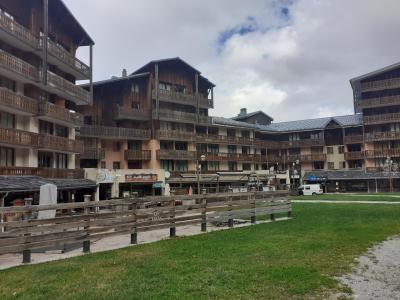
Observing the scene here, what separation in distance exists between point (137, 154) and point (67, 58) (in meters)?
22.9

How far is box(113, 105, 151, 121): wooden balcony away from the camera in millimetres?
55000

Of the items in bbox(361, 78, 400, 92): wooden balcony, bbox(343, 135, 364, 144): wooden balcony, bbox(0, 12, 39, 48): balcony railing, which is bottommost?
bbox(343, 135, 364, 144): wooden balcony

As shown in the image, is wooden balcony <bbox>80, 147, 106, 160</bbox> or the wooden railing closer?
the wooden railing

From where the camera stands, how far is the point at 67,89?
36.0 meters

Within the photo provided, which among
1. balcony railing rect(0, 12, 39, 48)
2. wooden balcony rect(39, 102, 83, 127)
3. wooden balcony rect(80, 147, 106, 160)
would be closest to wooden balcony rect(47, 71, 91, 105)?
wooden balcony rect(39, 102, 83, 127)

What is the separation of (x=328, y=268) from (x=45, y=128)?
102ft

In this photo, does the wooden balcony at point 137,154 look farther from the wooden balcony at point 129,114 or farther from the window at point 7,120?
the window at point 7,120

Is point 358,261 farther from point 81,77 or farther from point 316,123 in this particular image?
point 316,123

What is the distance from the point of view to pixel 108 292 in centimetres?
699

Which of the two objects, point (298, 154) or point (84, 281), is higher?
point (298, 154)

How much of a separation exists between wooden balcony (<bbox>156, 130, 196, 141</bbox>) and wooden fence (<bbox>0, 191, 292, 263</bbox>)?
4038 centimetres

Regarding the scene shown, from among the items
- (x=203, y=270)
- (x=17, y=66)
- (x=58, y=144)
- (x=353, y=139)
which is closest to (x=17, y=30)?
(x=17, y=66)

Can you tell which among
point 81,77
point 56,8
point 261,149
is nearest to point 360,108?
point 261,149

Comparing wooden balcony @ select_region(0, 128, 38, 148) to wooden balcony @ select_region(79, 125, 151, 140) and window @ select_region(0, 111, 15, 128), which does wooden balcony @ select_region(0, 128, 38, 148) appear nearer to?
window @ select_region(0, 111, 15, 128)
